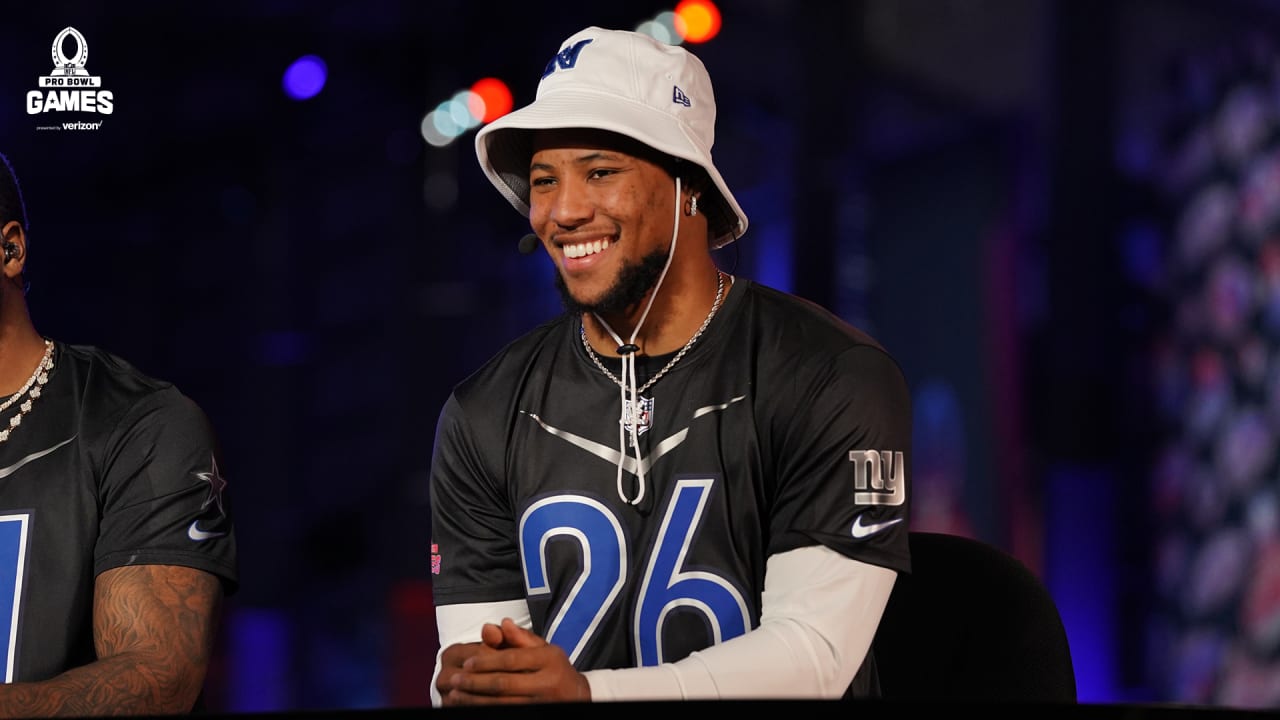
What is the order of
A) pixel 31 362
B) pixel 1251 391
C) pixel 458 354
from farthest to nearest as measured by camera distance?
pixel 458 354
pixel 1251 391
pixel 31 362

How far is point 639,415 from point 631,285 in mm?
198

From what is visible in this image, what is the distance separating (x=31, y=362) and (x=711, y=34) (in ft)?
10.9

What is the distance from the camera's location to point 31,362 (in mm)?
2191

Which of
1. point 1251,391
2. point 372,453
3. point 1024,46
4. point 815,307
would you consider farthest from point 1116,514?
point 815,307

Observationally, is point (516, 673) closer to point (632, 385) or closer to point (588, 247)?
Result: point (632, 385)

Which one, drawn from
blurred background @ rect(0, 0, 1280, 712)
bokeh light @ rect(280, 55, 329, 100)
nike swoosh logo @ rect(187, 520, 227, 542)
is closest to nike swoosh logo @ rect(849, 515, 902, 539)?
nike swoosh logo @ rect(187, 520, 227, 542)

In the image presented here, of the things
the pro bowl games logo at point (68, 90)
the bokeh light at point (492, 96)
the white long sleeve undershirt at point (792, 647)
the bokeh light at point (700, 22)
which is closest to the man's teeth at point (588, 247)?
the white long sleeve undershirt at point (792, 647)

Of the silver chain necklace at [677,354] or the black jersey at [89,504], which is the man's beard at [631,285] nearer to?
the silver chain necklace at [677,354]

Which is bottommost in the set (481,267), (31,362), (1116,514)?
(1116,514)

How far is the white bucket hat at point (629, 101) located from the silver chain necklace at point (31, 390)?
77 centimetres

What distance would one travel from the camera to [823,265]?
4.84 m

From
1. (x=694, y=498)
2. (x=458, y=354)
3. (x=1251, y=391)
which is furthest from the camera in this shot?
(x=458, y=354)

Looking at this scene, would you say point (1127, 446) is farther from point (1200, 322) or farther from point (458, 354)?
point (458, 354)

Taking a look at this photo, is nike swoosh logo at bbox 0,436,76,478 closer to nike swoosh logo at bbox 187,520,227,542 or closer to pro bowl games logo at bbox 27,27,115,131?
nike swoosh logo at bbox 187,520,227,542
